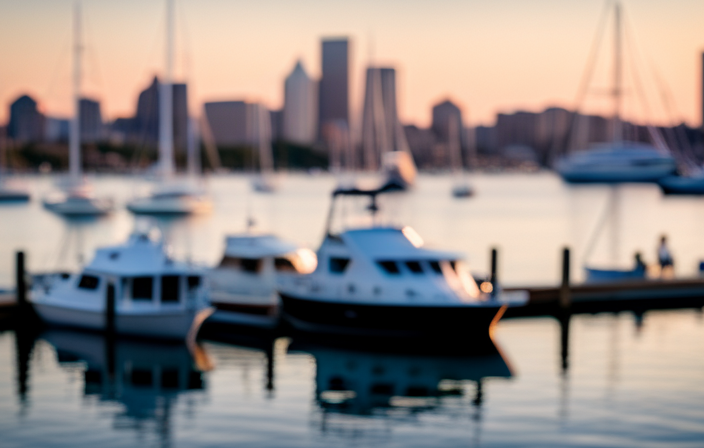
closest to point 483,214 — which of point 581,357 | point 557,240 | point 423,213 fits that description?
point 423,213

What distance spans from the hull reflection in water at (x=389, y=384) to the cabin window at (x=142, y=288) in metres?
4.82

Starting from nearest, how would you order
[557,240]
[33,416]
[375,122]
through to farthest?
[33,416] → [557,240] → [375,122]

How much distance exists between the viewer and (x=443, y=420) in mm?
22297

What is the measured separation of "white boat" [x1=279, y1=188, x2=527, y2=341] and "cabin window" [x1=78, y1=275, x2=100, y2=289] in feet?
19.4

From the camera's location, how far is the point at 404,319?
95.2 ft

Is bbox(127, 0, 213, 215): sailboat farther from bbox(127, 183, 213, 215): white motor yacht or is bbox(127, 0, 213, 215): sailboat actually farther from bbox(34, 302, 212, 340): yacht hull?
bbox(34, 302, 212, 340): yacht hull

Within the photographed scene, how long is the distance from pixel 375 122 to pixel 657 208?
187 feet

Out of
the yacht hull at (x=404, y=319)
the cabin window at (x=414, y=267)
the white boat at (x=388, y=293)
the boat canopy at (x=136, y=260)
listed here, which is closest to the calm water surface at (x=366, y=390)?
the yacht hull at (x=404, y=319)

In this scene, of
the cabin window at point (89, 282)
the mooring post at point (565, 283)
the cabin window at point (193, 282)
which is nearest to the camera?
the cabin window at point (193, 282)

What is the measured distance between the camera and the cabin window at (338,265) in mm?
30781

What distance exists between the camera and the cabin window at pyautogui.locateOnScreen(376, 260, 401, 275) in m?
29.6

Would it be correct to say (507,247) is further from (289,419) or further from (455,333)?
(289,419)

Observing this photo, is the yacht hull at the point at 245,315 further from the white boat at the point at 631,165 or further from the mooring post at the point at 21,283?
the white boat at the point at 631,165

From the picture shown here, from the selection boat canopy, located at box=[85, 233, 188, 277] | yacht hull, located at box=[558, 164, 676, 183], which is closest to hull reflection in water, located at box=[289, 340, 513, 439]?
boat canopy, located at box=[85, 233, 188, 277]
